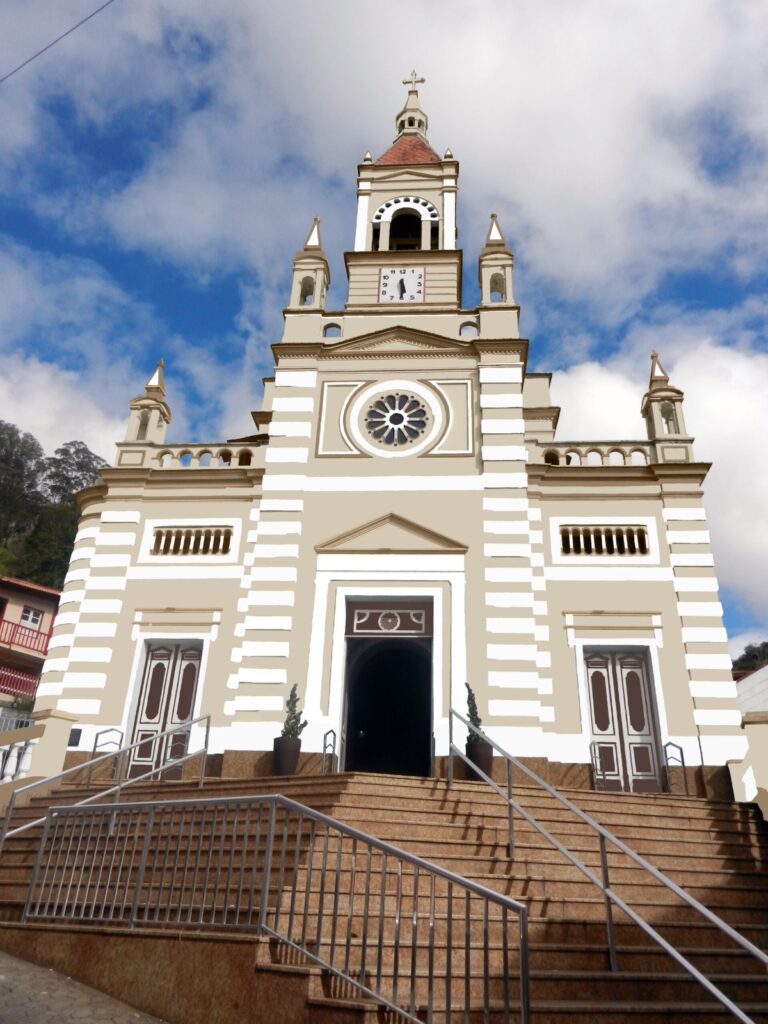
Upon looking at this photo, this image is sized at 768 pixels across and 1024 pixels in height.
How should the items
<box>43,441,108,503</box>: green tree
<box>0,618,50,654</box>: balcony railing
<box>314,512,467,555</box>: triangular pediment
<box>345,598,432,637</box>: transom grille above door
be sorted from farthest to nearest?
<box>43,441,108,503</box>: green tree < <box>0,618,50,654</box>: balcony railing < <box>314,512,467,555</box>: triangular pediment < <box>345,598,432,637</box>: transom grille above door

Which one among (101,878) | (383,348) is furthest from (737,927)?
(383,348)

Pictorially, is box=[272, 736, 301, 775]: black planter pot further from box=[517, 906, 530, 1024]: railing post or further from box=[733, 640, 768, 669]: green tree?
box=[733, 640, 768, 669]: green tree

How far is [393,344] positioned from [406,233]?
5.08 metres

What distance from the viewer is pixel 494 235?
19.5 meters

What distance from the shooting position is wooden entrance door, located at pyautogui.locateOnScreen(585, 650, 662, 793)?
14148 millimetres

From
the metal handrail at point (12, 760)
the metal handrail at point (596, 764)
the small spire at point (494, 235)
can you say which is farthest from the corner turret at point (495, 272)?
the metal handrail at point (12, 760)

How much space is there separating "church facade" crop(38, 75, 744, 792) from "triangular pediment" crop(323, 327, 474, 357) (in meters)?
0.04

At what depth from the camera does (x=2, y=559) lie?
48406mm

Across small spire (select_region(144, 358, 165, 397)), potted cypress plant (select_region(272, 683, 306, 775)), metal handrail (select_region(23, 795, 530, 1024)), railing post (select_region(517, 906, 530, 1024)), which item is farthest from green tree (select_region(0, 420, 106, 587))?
railing post (select_region(517, 906, 530, 1024))

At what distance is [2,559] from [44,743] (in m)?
39.0

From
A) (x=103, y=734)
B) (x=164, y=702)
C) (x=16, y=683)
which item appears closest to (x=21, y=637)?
(x=16, y=683)

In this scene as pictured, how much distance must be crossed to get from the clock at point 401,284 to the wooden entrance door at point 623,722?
9.35m

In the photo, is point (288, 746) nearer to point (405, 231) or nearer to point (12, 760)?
point (12, 760)

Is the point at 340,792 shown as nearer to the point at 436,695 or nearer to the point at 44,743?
the point at 436,695
